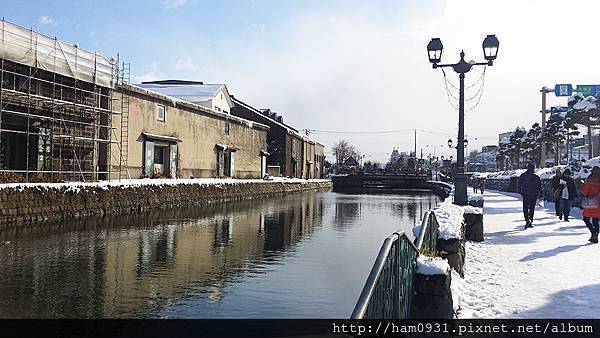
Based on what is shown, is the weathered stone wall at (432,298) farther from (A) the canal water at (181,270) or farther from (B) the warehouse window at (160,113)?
(B) the warehouse window at (160,113)

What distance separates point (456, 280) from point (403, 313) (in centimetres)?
240

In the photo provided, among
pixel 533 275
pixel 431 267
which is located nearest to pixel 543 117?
pixel 533 275

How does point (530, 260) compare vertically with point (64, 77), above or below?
below

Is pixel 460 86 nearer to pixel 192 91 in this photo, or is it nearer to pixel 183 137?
pixel 183 137

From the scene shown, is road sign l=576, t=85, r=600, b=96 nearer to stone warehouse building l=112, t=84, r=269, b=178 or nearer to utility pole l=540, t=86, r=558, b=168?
utility pole l=540, t=86, r=558, b=168

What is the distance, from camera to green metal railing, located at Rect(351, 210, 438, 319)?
326 centimetres

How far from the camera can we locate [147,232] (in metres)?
15.3

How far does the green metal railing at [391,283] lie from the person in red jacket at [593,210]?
666 centimetres

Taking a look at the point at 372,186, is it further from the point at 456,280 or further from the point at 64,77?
the point at 456,280

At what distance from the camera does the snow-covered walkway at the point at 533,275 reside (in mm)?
5926

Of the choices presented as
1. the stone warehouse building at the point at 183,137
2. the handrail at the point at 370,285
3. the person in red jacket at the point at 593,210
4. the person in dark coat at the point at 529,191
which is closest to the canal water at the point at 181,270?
the handrail at the point at 370,285

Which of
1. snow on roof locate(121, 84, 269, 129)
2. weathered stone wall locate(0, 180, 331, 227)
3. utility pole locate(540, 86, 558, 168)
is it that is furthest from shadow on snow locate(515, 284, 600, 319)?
utility pole locate(540, 86, 558, 168)

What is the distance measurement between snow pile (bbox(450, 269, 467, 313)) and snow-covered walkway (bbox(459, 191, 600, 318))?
0.07m

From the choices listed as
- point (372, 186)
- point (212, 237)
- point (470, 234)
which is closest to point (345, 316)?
point (470, 234)
